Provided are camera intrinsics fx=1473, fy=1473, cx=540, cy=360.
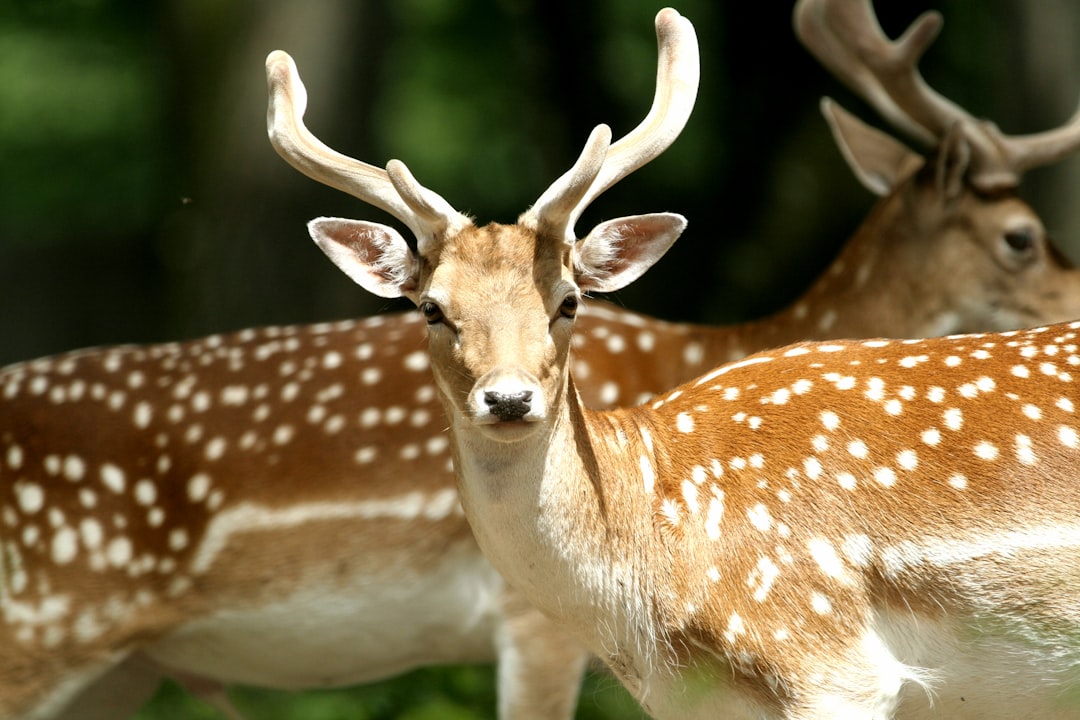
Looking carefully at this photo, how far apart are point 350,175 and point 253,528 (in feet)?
5.15

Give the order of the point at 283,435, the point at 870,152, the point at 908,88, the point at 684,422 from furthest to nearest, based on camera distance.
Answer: the point at 870,152 < the point at 908,88 < the point at 283,435 < the point at 684,422

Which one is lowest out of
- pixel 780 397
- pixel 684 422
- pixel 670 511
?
pixel 670 511

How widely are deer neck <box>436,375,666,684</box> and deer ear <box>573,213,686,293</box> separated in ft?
0.88

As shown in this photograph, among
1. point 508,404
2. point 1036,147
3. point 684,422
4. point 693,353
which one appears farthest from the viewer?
point 1036,147

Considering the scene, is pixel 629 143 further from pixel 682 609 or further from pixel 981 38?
pixel 981 38

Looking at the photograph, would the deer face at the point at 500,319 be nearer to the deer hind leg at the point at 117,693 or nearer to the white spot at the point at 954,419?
the white spot at the point at 954,419

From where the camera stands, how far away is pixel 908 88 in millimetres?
5289

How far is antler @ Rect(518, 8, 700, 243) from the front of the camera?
317cm

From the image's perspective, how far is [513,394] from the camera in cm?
294

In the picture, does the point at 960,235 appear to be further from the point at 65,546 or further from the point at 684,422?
the point at 65,546

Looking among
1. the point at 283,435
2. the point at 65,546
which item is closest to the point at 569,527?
the point at 283,435

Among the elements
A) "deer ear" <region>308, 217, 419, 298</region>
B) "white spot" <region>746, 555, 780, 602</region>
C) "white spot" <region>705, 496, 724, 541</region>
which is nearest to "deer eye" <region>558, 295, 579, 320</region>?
"deer ear" <region>308, 217, 419, 298</region>

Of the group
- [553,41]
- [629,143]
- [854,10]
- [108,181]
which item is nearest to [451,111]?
[553,41]

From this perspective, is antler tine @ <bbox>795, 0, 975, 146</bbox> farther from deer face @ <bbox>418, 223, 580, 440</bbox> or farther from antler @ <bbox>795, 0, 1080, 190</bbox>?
deer face @ <bbox>418, 223, 580, 440</bbox>
